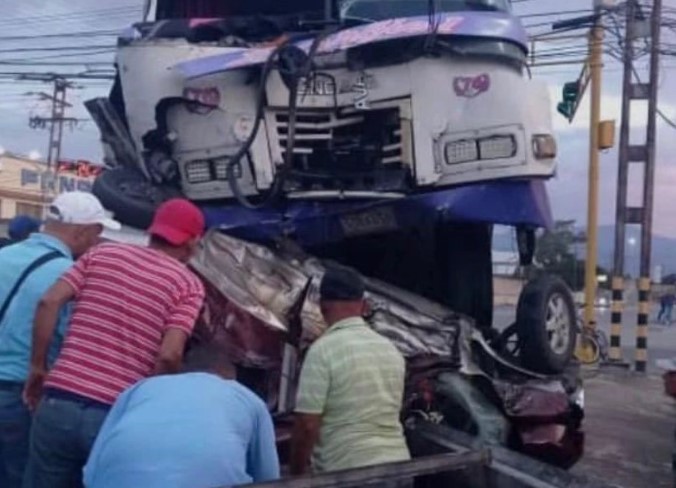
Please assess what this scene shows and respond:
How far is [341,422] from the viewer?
413 centimetres

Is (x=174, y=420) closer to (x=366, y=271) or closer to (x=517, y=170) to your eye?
(x=517, y=170)

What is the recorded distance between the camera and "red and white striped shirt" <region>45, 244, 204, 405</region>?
3.98 m

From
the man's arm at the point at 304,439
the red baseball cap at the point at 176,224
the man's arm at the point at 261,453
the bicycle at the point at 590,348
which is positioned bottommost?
the bicycle at the point at 590,348

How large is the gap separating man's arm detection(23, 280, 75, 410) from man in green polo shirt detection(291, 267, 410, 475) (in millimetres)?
911

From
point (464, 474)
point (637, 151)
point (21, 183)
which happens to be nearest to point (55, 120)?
point (21, 183)

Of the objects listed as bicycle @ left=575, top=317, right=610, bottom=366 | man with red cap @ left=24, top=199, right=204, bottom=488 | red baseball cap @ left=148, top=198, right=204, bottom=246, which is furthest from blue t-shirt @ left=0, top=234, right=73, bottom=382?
bicycle @ left=575, top=317, right=610, bottom=366

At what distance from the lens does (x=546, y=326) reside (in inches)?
261

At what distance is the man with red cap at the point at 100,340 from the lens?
3.96 meters

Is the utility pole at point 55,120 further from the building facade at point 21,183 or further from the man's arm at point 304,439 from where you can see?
the man's arm at point 304,439

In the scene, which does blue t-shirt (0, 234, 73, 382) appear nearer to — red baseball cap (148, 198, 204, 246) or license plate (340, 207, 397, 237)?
red baseball cap (148, 198, 204, 246)

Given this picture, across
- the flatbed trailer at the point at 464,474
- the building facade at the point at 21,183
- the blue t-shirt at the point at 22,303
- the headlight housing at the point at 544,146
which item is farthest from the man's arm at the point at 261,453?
the building facade at the point at 21,183

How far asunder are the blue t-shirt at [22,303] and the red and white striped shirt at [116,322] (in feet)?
1.27

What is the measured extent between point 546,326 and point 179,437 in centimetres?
403

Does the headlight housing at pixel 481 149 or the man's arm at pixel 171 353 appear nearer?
the man's arm at pixel 171 353
